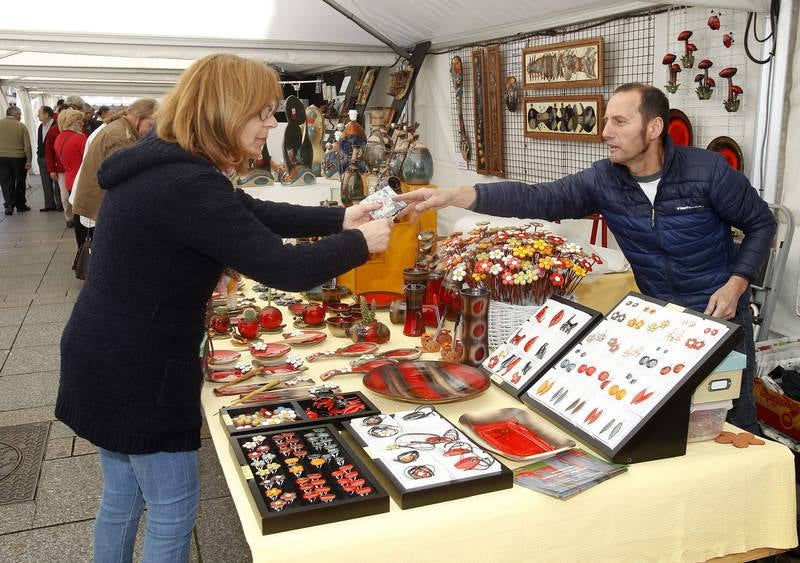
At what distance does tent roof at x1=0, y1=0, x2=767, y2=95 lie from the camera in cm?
469

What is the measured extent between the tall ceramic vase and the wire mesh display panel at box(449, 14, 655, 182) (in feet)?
6.35

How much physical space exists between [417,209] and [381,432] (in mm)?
958

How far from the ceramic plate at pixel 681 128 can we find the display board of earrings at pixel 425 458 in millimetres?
2099

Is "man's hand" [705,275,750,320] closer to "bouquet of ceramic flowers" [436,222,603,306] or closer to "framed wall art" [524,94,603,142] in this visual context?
"bouquet of ceramic flowers" [436,222,603,306]

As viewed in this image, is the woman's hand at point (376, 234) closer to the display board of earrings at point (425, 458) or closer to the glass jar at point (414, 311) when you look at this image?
the display board of earrings at point (425, 458)

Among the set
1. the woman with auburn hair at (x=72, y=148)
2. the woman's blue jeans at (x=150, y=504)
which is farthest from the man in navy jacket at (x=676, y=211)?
the woman with auburn hair at (x=72, y=148)

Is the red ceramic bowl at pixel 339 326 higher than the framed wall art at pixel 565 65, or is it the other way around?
the framed wall art at pixel 565 65

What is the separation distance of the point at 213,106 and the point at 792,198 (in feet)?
7.56

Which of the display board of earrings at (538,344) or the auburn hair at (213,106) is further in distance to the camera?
the display board of earrings at (538,344)

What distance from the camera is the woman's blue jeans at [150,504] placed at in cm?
164

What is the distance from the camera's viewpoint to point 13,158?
37.4 feet

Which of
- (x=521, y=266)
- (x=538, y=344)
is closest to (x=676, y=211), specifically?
(x=521, y=266)

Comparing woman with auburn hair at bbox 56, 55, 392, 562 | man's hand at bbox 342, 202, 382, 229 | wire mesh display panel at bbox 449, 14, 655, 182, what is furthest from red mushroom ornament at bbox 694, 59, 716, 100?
woman with auburn hair at bbox 56, 55, 392, 562

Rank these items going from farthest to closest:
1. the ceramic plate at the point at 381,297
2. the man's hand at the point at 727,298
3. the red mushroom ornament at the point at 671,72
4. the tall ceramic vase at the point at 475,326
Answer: the red mushroom ornament at the point at 671,72, the ceramic plate at the point at 381,297, the man's hand at the point at 727,298, the tall ceramic vase at the point at 475,326
